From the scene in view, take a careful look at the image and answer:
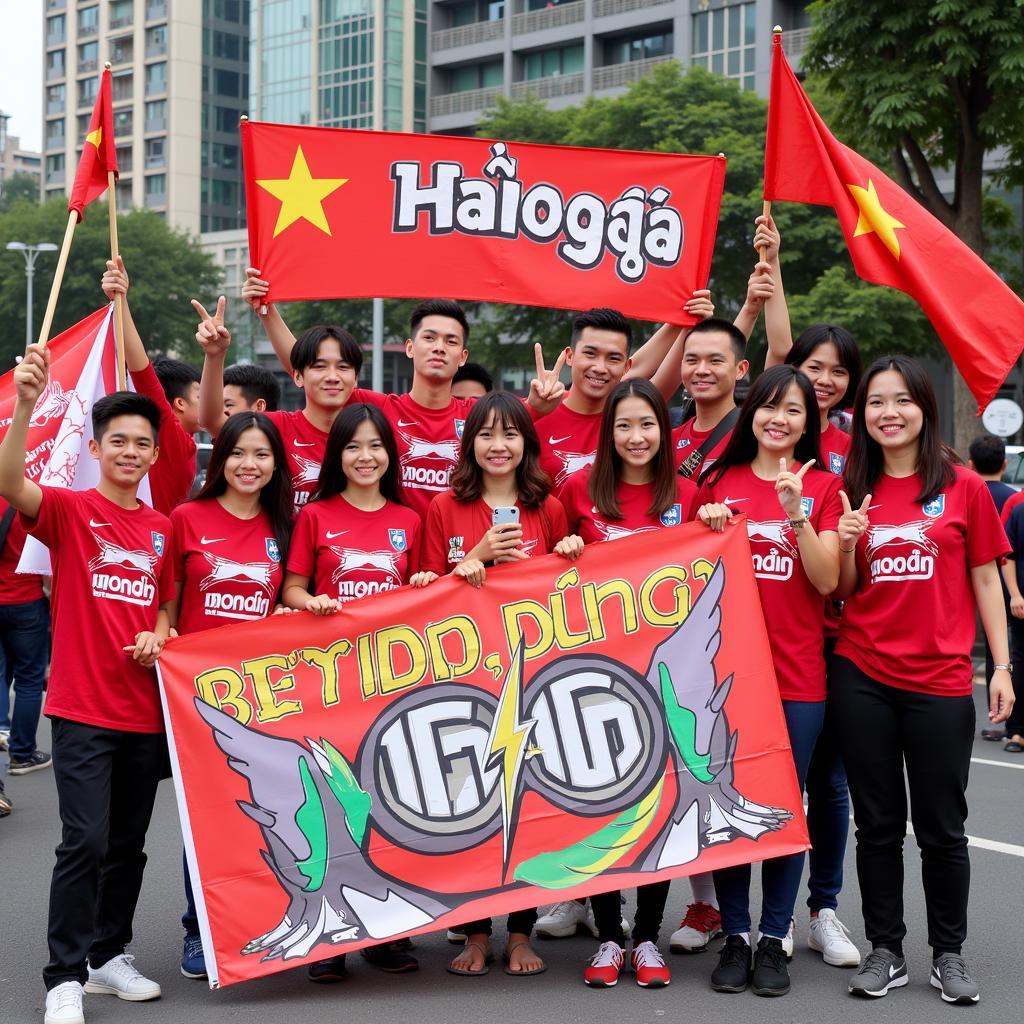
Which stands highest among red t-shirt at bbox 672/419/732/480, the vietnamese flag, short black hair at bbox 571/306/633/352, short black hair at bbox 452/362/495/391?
the vietnamese flag

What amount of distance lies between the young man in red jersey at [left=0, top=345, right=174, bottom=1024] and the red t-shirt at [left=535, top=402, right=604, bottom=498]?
5.28ft

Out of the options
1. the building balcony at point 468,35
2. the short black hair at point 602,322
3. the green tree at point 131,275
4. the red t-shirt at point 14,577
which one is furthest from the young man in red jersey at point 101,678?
the building balcony at point 468,35

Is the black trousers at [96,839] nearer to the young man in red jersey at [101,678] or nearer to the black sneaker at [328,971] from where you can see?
the young man in red jersey at [101,678]

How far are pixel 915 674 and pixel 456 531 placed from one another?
173 cm

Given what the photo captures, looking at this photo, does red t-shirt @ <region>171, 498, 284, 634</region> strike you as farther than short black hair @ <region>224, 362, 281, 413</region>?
No

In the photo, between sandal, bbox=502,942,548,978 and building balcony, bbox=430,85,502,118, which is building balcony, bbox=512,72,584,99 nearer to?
building balcony, bbox=430,85,502,118

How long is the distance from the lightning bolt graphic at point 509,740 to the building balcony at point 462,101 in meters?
49.0

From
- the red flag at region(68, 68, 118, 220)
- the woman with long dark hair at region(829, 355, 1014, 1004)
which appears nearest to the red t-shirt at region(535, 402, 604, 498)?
the woman with long dark hair at region(829, 355, 1014, 1004)

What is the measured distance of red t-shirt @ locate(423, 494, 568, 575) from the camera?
16.6ft

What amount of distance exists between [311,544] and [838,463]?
2.09 metres

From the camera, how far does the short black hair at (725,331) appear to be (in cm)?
546

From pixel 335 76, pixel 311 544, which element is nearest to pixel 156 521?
pixel 311 544

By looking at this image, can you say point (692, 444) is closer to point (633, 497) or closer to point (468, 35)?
point (633, 497)

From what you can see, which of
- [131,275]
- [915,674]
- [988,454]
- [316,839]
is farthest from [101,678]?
[131,275]
